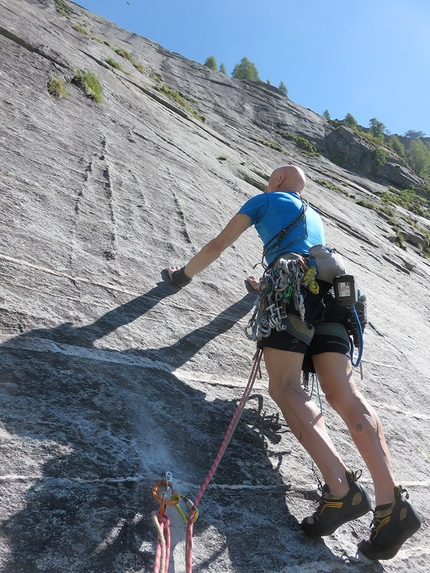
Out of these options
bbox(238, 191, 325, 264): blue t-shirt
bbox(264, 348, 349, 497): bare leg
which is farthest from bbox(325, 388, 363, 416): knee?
bbox(238, 191, 325, 264): blue t-shirt

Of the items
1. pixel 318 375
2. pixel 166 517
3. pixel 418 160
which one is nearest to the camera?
pixel 166 517

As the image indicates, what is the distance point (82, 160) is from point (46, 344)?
3103mm

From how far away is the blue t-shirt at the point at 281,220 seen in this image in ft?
10.5

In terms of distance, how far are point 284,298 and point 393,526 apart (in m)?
1.29

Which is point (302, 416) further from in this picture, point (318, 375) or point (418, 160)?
point (418, 160)

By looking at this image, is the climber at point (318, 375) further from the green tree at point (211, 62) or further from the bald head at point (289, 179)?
the green tree at point (211, 62)

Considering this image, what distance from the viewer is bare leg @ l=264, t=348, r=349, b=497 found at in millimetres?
2242

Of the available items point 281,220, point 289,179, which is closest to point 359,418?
point 281,220

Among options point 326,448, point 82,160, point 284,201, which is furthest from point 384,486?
point 82,160

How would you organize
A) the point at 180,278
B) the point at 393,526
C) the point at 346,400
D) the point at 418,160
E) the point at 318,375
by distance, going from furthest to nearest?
the point at 418,160 → the point at 180,278 → the point at 318,375 → the point at 346,400 → the point at 393,526

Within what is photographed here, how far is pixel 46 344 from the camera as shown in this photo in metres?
2.70

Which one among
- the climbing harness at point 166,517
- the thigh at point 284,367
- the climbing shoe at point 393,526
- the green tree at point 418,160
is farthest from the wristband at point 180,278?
the green tree at point 418,160

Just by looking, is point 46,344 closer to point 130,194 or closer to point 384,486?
point 384,486

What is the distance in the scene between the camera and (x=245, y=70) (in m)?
84.7
